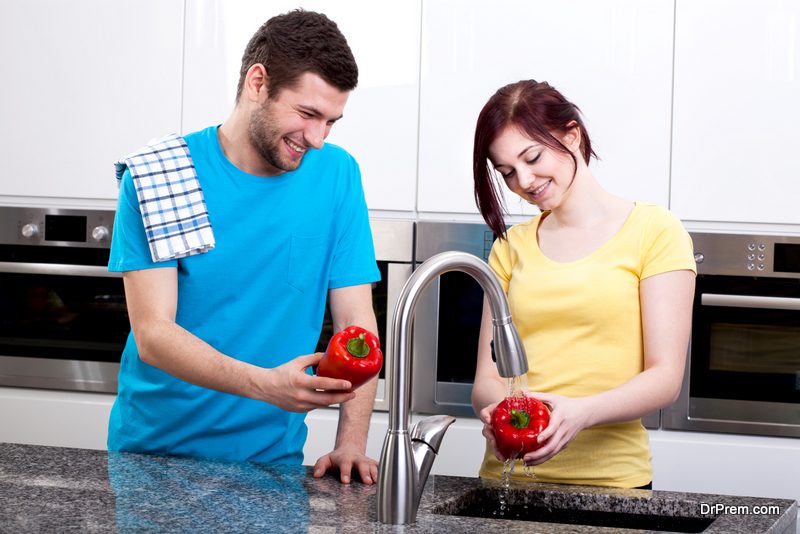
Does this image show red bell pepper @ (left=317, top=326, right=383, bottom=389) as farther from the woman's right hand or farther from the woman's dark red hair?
the woman's dark red hair

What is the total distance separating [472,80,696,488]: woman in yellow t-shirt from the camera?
1629 mm

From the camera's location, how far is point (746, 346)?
2.53 m

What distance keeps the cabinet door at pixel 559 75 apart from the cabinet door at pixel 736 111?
0.05 meters

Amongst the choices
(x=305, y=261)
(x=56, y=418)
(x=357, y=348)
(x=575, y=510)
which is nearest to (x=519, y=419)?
(x=575, y=510)

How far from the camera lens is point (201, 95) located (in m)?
2.80

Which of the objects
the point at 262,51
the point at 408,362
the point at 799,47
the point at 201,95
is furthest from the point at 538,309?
the point at 201,95

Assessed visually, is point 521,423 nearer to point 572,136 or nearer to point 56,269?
point 572,136

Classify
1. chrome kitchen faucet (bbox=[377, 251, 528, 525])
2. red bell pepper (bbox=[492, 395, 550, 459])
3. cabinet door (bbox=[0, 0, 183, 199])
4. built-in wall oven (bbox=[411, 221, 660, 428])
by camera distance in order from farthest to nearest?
cabinet door (bbox=[0, 0, 183, 199]) → built-in wall oven (bbox=[411, 221, 660, 428]) → red bell pepper (bbox=[492, 395, 550, 459]) → chrome kitchen faucet (bbox=[377, 251, 528, 525])

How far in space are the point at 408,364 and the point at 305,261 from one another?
566 millimetres

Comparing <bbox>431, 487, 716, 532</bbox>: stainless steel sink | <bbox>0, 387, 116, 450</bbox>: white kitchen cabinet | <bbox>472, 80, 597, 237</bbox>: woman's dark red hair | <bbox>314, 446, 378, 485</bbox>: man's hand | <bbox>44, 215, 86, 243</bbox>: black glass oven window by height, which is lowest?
<bbox>0, 387, 116, 450</bbox>: white kitchen cabinet

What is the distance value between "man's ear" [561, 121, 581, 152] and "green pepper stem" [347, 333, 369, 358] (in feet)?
2.01

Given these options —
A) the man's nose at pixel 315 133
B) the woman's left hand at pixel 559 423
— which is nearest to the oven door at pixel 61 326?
the man's nose at pixel 315 133

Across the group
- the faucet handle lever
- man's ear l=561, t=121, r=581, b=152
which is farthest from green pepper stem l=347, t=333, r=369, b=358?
man's ear l=561, t=121, r=581, b=152

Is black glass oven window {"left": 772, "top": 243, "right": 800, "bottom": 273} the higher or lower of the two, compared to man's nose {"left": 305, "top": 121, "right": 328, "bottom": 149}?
lower
